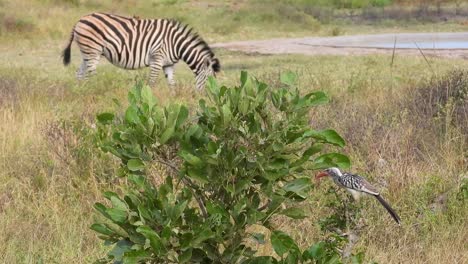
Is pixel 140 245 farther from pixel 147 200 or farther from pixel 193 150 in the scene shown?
pixel 193 150

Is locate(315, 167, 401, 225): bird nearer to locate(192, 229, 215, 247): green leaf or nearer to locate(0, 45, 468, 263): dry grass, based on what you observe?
locate(0, 45, 468, 263): dry grass

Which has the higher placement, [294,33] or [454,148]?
[454,148]

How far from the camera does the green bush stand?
2.45m

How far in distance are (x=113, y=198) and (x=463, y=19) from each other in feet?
75.7

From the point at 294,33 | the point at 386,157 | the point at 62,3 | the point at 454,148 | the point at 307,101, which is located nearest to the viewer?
the point at 307,101

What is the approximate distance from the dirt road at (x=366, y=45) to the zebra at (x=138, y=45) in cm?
439

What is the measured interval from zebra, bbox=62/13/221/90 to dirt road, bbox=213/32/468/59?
439 cm

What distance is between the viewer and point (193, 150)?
8.32 feet

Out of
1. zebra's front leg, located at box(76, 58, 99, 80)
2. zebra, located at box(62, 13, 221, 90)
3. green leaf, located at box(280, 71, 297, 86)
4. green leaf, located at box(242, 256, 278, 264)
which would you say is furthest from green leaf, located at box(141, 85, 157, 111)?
zebra's front leg, located at box(76, 58, 99, 80)

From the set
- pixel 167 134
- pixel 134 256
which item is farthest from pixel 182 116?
pixel 134 256

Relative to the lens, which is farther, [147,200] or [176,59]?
[176,59]

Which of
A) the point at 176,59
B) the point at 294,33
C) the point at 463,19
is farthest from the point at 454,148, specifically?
the point at 463,19

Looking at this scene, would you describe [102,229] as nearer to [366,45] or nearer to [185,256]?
[185,256]

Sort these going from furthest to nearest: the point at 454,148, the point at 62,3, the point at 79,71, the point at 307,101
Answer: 1. the point at 62,3
2. the point at 79,71
3. the point at 454,148
4. the point at 307,101
